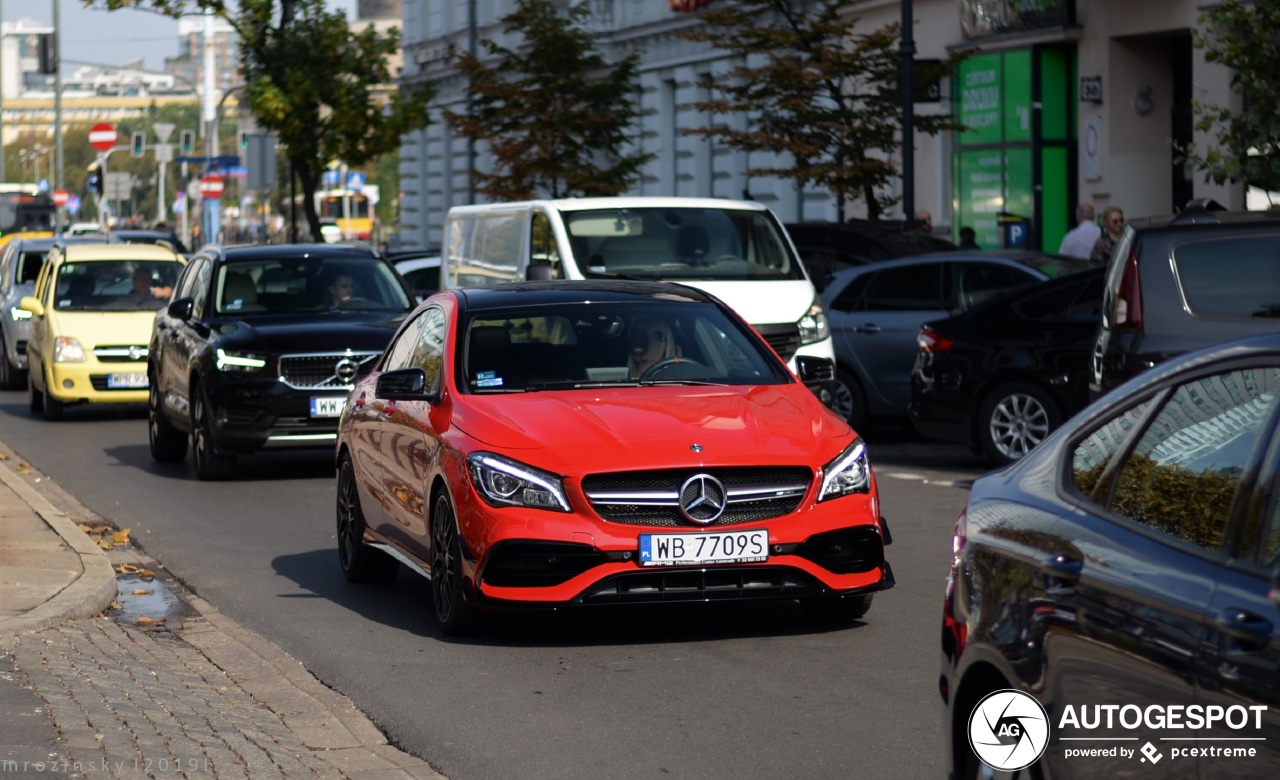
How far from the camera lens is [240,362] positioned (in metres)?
15.3

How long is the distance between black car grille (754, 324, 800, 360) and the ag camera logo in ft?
37.5

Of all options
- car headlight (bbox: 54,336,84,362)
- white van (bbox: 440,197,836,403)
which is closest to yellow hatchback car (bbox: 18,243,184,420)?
car headlight (bbox: 54,336,84,362)

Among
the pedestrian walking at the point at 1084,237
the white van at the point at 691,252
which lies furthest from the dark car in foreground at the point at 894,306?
the pedestrian walking at the point at 1084,237

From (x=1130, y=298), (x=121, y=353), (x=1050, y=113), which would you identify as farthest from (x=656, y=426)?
(x=1050, y=113)

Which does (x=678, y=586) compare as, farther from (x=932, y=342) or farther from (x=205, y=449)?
(x=205, y=449)

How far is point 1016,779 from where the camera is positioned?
14.0ft

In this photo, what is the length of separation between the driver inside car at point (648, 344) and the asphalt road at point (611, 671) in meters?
1.08

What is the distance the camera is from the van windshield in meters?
16.5

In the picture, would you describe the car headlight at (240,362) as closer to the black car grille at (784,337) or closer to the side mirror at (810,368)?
the black car grille at (784,337)

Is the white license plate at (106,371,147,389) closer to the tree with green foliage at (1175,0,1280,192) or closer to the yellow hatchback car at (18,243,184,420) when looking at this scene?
the yellow hatchback car at (18,243,184,420)

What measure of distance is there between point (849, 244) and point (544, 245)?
16.1 ft

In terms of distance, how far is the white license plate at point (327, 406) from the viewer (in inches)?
599

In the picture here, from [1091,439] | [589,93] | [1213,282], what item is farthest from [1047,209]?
[1091,439]

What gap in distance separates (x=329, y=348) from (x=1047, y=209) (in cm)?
1782
